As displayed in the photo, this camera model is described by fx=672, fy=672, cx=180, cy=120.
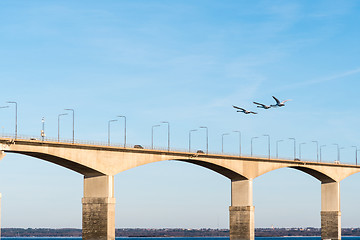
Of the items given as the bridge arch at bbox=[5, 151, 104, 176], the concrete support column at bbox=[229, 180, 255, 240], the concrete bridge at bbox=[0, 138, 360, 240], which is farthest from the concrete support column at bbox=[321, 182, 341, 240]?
the bridge arch at bbox=[5, 151, 104, 176]

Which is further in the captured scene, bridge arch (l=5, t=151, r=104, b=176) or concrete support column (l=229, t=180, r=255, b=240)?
concrete support column (l=229, t=180, r=255, b=240)

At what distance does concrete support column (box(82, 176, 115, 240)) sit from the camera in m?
85.3

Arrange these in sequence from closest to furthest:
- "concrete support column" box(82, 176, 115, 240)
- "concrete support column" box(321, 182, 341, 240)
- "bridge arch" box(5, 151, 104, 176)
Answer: "bridge arch" box(5, 151, 104, 176) → "concrete support column" box(82, 176, 115, 240) → "concrete support column" box(321, 182, 341, 240)

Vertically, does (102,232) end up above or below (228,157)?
below

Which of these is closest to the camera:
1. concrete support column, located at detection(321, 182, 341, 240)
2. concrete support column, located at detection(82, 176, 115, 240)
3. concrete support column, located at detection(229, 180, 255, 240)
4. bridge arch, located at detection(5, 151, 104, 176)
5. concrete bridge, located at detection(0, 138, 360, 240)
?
bridge arch, located at detection(5, 151, 104, 176)

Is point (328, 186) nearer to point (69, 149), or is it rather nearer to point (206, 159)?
point (206, 159)

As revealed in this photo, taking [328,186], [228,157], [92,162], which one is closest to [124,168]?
[92,162]

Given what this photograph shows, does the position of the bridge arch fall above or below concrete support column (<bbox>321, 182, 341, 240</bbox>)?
above

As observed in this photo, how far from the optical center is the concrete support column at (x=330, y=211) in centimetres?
13075

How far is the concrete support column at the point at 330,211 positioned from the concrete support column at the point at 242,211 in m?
27.9

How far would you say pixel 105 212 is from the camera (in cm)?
8525

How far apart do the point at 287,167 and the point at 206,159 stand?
2250 centimetres

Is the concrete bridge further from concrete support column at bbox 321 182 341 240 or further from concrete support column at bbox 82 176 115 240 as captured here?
concrete support column at bbox 321 182 341 240

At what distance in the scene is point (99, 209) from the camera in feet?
282
